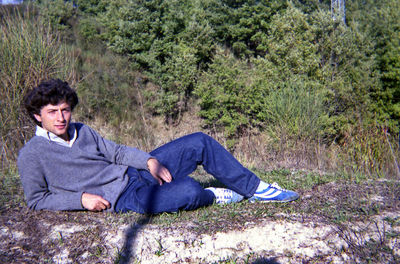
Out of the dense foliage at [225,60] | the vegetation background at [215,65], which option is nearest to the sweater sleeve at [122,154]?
the vegetation background at [215,65]

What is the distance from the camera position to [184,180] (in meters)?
2.88

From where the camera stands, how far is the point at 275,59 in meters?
15.1

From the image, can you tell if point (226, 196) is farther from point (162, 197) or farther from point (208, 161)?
point (162, 197)

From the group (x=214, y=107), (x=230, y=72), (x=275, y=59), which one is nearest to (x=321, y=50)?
(x=275, y=59)

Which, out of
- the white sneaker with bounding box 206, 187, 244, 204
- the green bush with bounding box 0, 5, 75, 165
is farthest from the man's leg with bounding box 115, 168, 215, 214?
the green bush with bounding box 0, 5, 75, 165

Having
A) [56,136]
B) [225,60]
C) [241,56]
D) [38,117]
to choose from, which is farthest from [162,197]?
[241,56]

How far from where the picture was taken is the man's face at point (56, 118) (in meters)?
2.80

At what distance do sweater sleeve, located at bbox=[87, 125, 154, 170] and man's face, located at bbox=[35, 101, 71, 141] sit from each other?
0.36 m

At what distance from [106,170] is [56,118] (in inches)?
23.8

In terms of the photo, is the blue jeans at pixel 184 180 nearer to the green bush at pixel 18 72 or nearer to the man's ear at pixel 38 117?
the man's ear at pixel 38 117

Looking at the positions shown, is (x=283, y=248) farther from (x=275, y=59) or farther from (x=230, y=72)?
(x=275, y=59)

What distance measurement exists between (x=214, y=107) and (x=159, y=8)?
211 inches

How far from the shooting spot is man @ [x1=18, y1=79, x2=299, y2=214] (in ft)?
9.26

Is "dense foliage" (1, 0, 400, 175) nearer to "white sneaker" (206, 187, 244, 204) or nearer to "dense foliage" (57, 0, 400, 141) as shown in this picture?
"dense foliage" (57, 0, 400, 141)
